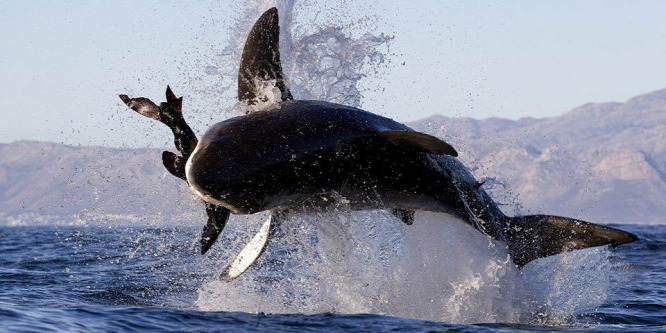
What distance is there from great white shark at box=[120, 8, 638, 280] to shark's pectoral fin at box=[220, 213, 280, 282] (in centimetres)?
2

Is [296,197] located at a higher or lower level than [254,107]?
lower

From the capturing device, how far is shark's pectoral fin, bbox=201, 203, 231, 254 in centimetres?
1170

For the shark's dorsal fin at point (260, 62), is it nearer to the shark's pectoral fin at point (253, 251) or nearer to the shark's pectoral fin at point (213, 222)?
the shark's pectoral fin at point (253, 251)

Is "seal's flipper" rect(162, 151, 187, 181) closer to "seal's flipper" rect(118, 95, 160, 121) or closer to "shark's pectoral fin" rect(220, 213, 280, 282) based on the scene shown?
"seal's flipper" rect(118, 95, 160, 121)

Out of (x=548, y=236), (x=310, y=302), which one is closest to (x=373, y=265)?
(x=310, y=302)

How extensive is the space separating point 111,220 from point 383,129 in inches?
296

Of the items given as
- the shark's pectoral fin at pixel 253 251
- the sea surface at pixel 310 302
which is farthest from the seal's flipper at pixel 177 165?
the sea surface at pixel 310 302

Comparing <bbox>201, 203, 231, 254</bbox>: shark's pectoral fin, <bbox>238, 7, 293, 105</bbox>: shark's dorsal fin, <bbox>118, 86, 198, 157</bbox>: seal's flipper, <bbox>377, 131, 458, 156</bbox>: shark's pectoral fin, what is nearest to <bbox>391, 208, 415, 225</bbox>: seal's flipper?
<bbox>377, 131, 458, 156</bbox>: shark's pectoral fin

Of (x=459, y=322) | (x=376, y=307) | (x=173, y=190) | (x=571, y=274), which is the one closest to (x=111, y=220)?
(x=173, y=190)

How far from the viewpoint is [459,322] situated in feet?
46.4

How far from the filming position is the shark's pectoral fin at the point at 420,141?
38.1ft

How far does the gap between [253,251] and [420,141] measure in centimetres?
278

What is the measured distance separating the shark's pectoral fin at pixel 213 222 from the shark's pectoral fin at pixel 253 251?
102cm

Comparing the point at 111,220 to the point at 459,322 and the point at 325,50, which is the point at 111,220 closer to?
the point at 325,50
